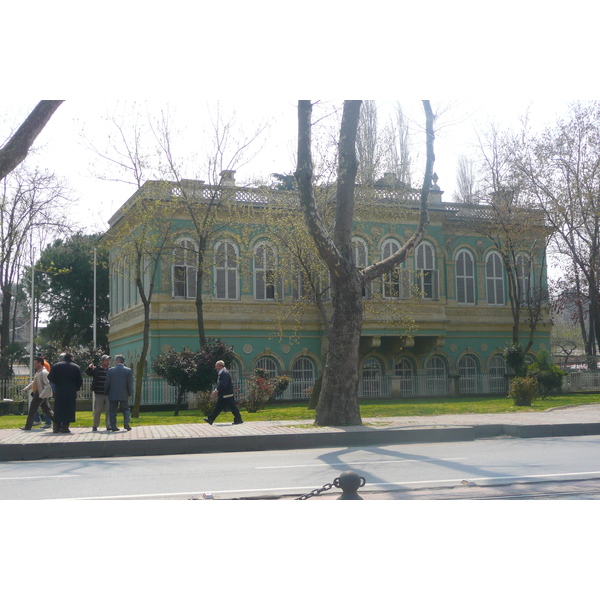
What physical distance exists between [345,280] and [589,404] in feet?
40.2

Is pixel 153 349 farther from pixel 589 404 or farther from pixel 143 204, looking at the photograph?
pixel 589 404

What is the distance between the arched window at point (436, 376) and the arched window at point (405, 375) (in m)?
0.97

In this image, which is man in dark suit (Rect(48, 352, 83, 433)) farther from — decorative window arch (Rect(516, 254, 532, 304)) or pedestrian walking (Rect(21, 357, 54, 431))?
decorative window arch (Rect(516, 254, 532, 304))

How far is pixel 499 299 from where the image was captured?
40969 millimetres

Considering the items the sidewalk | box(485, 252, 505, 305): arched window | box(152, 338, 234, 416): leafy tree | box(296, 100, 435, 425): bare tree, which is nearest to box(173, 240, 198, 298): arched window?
box(152, 338, 234, 416): leafy tree

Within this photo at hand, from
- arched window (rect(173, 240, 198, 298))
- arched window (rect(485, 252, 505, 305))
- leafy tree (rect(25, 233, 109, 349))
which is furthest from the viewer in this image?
leafy tree (rect(25, 233, 109, 349))

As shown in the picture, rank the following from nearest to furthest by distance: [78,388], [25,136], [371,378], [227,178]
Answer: [25,136] → [78,388] → [227,178] → [371,378]

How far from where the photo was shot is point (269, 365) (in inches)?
1437

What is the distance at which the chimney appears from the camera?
28.4 meters

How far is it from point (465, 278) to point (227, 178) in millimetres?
16520

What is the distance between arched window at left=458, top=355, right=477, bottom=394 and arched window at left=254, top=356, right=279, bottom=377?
31.9 ft

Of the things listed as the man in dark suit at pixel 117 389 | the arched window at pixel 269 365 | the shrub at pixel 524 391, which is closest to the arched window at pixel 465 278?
the arched window at pixel 269 365

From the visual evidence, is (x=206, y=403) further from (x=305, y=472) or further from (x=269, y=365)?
(x=269, y=365)

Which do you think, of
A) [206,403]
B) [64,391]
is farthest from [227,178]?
[64,391]
